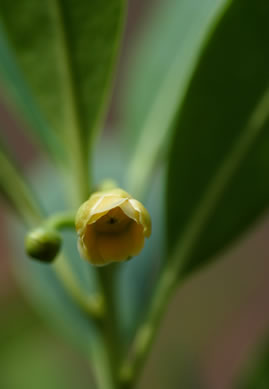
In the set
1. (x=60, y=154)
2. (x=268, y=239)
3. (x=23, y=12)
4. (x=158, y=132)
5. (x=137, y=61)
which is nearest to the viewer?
(x=23, y=12)

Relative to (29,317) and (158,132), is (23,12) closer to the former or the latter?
(158,132)

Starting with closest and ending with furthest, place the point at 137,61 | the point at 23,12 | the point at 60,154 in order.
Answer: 1. the point at 23,12
2. the point at 60,154
3. the point at 137,61

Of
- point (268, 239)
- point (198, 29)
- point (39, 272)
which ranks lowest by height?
point (268, 239)

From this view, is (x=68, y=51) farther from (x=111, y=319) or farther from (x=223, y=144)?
(x=111, y=319)

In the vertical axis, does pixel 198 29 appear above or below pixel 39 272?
above

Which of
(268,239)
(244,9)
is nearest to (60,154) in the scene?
(244,9)

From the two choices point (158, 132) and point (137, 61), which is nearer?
point (158, 132)

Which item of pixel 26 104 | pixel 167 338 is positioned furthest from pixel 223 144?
pixel 167 338

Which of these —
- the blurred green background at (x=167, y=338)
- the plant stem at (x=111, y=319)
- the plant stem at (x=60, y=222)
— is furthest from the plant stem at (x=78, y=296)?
the blurred green background at (x=167, y=338)
